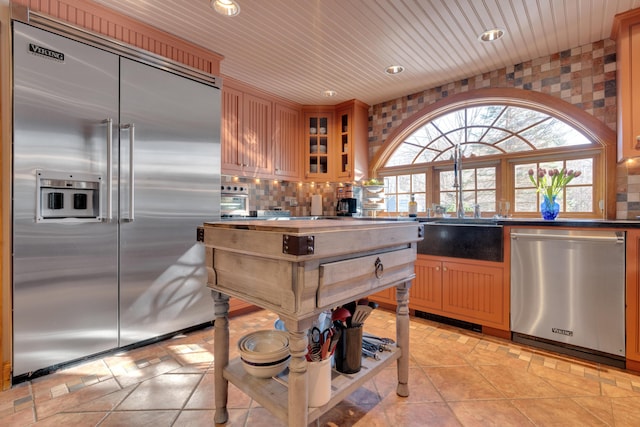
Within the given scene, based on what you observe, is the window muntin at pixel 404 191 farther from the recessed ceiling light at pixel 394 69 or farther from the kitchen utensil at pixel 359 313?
the kitchen utensil at pixel 359 313

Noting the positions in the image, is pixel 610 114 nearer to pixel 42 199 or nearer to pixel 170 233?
pixel 170 233

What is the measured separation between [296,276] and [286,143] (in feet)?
10.1

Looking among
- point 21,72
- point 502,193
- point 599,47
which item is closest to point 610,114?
point 599,47

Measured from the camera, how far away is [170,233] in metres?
2.29

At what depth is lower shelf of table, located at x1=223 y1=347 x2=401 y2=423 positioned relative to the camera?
1.09m

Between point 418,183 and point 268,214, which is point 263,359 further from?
point 418,183

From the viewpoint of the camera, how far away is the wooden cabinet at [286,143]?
3.68m

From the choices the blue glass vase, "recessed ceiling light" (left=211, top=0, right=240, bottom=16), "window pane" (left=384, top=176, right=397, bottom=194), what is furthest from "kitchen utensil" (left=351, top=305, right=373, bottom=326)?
"window pane" (left=384, top=176, right=397, bottom=194)

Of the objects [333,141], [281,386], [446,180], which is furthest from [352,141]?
[281,386]

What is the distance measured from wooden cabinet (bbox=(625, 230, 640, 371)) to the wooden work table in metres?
1.50

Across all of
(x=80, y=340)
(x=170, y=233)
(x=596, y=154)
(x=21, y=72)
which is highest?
(x=21, y=72)

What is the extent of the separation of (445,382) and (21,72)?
2959 mm

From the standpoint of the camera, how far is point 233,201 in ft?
10.4

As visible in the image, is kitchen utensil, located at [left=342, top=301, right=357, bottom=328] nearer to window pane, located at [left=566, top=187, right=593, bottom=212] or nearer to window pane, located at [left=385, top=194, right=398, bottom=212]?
window pane, located at [left=566, top=187, right=593, bottom=212]
